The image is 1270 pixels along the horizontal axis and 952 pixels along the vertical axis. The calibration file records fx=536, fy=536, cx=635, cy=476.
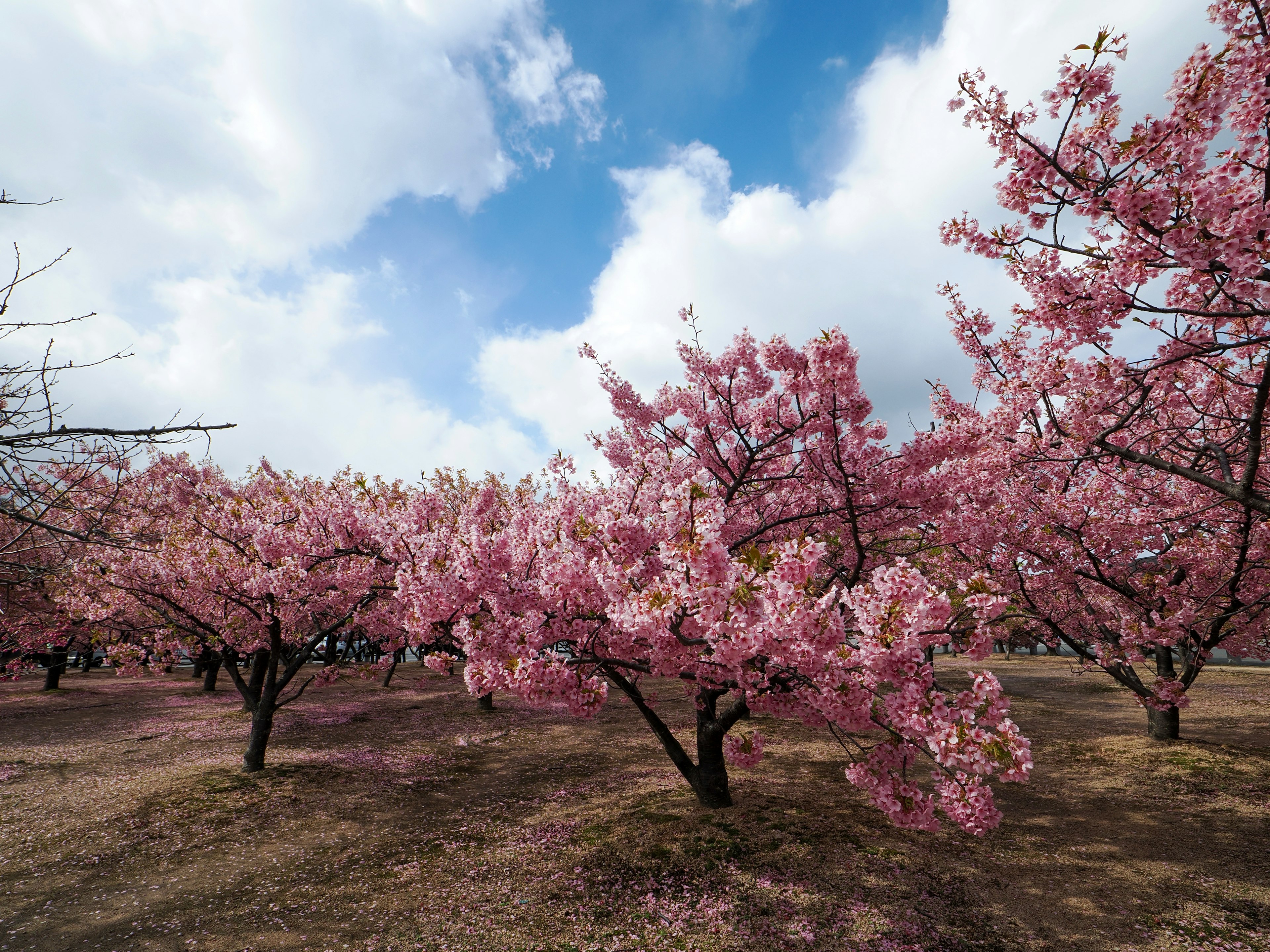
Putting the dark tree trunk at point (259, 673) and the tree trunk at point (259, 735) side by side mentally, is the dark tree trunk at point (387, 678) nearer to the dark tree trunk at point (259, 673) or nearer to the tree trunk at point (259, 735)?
the dark tree trunk at point (259, 673)

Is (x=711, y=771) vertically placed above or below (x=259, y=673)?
below

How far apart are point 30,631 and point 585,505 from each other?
67.0ft

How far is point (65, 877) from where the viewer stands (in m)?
6.89

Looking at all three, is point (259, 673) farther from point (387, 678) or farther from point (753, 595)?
point (387, 678)

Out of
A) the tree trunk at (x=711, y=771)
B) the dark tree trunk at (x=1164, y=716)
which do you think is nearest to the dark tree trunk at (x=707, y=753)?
the tree trunk at (x=711, y=771)

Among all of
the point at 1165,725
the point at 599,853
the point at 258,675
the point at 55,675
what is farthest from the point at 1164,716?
the point at 55,675

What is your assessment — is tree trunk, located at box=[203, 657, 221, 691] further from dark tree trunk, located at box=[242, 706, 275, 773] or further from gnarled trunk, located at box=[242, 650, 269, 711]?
dark tree trunk, located at box=[242, 706, 275, 773]

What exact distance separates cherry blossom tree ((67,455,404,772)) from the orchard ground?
2382 millimetres

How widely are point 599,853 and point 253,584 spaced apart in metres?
7.46

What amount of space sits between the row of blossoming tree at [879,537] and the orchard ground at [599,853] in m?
1.39

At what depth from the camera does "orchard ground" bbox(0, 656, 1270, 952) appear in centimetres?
568

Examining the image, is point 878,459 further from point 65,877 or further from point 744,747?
point 65,877

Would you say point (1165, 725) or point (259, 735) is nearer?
point (259, 735)

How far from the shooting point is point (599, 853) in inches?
290
